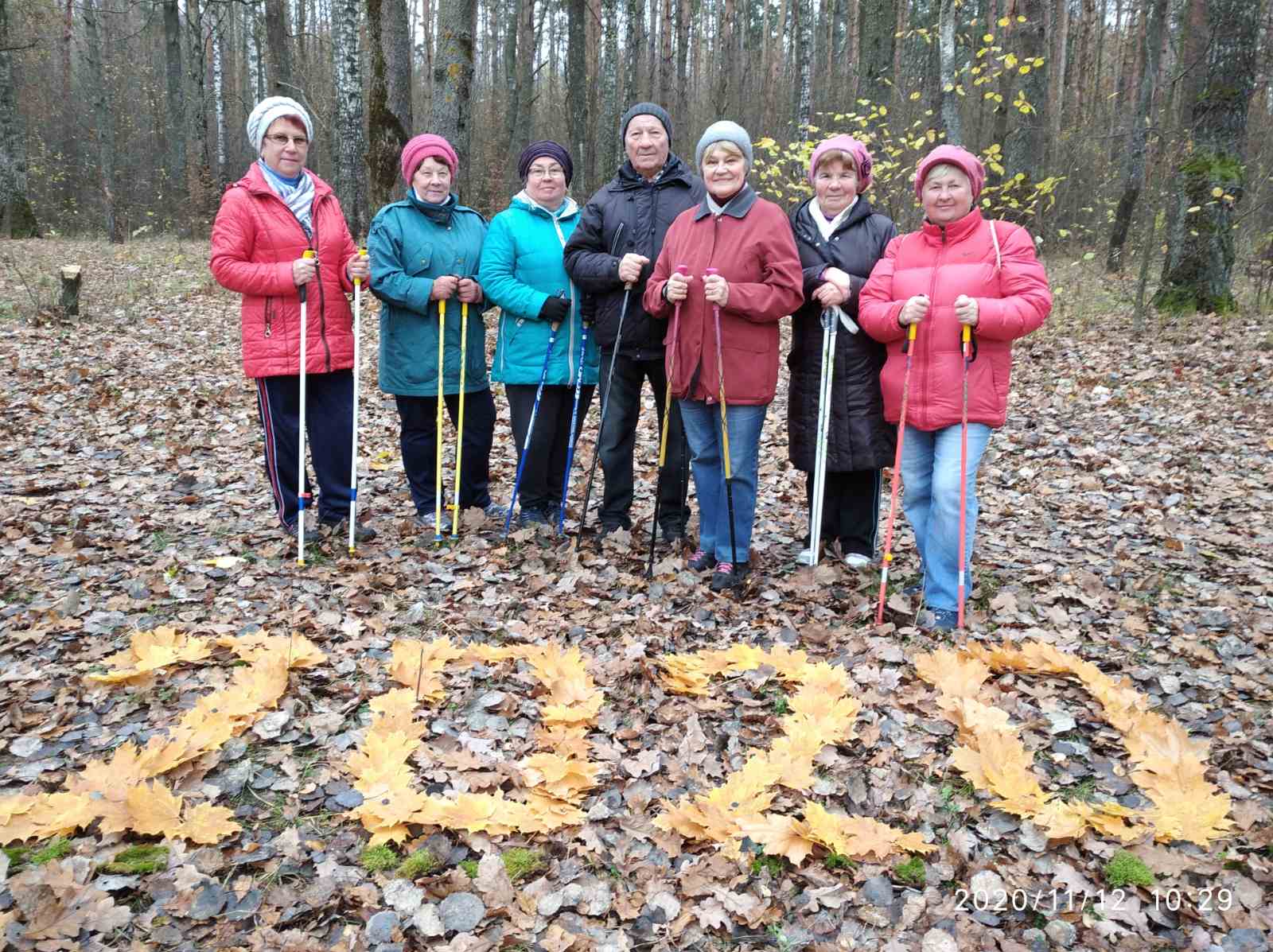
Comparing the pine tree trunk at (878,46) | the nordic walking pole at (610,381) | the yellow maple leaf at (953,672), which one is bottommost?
the yellow maple leaf at (953,672)

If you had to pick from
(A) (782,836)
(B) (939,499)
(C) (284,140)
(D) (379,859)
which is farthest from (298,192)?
(A) (782,836)

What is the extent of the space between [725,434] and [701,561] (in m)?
0.86

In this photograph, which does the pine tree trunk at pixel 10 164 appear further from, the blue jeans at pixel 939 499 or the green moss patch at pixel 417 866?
the green moss patch at pixel 417 866

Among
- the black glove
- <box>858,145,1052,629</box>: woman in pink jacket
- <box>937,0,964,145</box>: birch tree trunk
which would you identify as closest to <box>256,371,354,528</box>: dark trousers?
the black glove

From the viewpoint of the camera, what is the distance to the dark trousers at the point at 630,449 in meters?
5.18

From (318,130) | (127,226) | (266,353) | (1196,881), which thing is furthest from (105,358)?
(318,130)

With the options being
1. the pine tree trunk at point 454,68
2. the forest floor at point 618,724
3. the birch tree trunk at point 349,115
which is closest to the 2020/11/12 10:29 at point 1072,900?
the forest floor at point 618,724

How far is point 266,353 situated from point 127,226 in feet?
60.1

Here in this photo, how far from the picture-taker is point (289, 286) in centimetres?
486

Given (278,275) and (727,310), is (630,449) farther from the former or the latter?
(278,275)

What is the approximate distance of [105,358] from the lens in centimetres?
945

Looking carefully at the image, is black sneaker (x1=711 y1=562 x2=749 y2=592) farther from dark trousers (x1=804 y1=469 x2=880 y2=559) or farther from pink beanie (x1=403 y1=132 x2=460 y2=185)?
pink beanie (x1=403 y1=132 x2=460 y2=185)

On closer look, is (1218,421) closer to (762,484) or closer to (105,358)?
(762,484)

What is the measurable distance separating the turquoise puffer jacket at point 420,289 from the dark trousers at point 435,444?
135 mm
